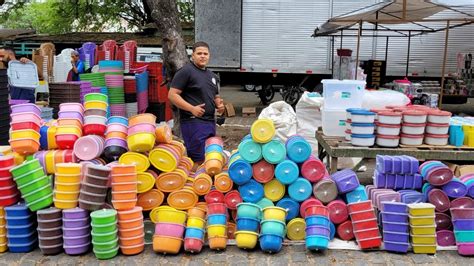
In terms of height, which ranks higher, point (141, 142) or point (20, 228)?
point (141, 142)

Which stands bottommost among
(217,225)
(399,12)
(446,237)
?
(446,237)

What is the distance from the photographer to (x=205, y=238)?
471 centimetres

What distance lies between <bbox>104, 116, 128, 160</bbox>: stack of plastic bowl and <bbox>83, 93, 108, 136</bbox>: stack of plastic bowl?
9 centimetres

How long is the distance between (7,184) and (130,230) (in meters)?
1.25

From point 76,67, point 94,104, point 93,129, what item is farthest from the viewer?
point 76,67

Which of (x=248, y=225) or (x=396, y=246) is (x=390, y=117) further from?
(x=248, y=225)

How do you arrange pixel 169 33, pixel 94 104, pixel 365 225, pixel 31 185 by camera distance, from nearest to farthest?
pixel 31 185
pixel 365 225
pixel 94 104
pixel 169 33

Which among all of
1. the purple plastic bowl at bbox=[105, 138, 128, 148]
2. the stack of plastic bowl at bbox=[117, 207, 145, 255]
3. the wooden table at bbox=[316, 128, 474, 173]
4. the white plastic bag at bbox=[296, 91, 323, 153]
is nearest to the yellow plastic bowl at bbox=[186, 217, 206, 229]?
the stack of plastic bowl at bbox=[117, 207, 145, 255]

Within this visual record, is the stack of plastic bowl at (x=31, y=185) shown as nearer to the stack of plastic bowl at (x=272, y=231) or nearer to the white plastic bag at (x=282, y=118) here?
the stack of plastic bowl at (x=272, y=231)

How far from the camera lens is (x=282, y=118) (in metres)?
7.59

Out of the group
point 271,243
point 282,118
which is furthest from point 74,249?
point 282,118

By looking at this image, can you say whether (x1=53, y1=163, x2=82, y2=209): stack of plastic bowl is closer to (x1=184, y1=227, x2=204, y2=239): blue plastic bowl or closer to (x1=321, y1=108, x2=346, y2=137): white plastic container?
(x1=184, y1=227, x2=204, y2=239): blue plastic bowl

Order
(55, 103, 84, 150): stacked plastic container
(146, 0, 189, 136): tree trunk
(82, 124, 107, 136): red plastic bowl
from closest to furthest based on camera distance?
(55, 103, 84, 150): stacked plastic container, (82, 124, 107, 136): red plastic bowl, (146, 0, 189, 136): tree trunk

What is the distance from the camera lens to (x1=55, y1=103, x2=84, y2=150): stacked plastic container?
4.75 m
